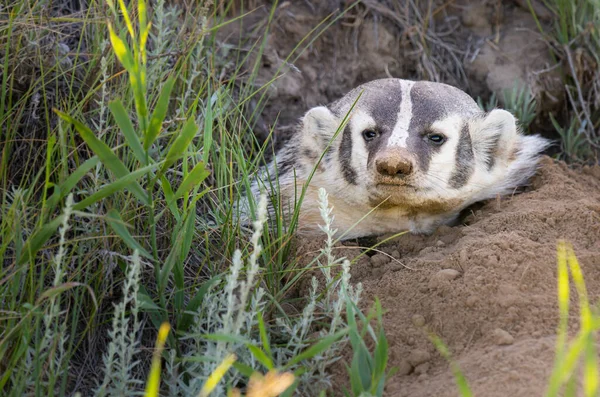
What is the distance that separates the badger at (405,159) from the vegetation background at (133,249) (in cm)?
33

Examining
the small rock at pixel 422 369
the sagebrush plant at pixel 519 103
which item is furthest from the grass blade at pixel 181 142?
the sagebrush plant at pixel 519 103

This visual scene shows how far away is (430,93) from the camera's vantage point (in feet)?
10.2

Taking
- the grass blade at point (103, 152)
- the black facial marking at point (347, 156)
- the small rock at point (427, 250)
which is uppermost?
the grass blade at point (103, 152)

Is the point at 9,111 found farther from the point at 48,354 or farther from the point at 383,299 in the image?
the point at 383,299

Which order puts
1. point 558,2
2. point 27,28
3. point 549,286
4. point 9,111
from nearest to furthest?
point 549,286 < point 9,111 < point 27,28 < point 558,2

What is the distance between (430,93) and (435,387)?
1399 millimetres

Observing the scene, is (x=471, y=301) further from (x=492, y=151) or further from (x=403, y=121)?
(x=492, y=151)

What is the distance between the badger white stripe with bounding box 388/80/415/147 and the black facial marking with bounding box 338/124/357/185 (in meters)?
0.22

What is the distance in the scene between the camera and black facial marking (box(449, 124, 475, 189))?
3031 mm

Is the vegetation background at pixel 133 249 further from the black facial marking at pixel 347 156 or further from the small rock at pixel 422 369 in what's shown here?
the black facial marking at pixel 347 156

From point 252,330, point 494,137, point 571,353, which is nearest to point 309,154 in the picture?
point 494,137

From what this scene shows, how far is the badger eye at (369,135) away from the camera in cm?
300

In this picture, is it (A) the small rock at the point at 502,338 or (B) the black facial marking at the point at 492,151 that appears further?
(B) the black facial marking at the point at 492,151

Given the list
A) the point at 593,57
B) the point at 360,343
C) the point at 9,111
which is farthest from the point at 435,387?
the point at 593,57
